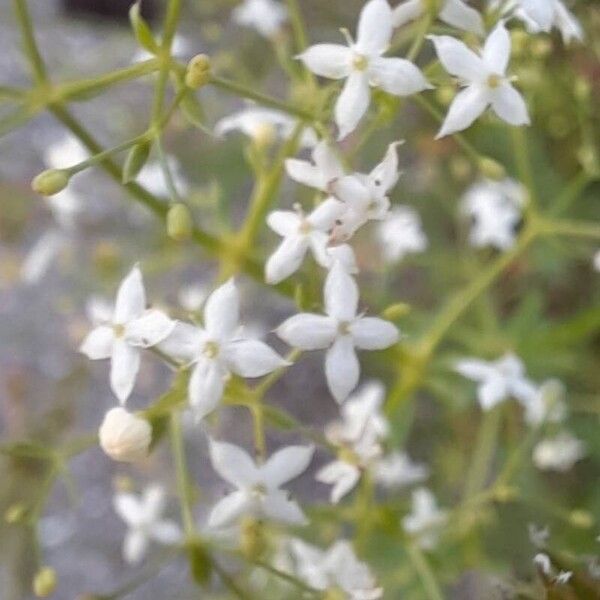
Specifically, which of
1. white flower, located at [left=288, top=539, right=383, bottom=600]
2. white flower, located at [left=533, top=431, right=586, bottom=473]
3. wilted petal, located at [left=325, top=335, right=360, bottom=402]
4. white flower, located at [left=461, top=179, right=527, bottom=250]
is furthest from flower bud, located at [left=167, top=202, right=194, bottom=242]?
white flower, located at [left=533, top=431, right=586, bottom=473]

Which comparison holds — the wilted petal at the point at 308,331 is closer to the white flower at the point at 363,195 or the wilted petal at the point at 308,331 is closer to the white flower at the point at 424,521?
the white flower at the point at 363,195

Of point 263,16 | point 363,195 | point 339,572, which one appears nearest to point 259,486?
point 339,572

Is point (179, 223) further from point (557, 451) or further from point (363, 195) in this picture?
point (557, 451)

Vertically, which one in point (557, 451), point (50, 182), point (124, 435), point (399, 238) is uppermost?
point (50, 182)

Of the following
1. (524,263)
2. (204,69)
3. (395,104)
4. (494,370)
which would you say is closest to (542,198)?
(524,263)

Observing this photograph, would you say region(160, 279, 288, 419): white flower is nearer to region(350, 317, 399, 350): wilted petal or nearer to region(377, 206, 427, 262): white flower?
region(350, 317, 399, 350): wilted petal

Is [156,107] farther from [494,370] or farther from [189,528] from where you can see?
[494,370]
